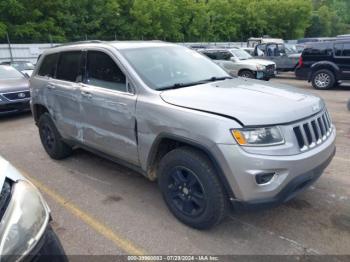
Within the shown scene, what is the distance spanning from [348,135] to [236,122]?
447 centimetres

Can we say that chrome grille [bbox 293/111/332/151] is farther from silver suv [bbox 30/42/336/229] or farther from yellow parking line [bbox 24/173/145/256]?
yellow parking line [bbox 24/173/145/256]

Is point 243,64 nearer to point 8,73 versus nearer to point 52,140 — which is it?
point 8,73

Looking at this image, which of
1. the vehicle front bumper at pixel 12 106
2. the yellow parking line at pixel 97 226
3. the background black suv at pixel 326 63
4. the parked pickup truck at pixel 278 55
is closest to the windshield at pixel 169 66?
the yellow parking line at pixel 97 226

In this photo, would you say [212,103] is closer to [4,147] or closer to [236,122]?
[236,122]

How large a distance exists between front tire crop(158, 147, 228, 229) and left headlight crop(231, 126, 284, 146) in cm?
39

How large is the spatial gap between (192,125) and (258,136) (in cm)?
58

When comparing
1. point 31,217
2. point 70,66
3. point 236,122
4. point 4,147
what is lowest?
point 4,147

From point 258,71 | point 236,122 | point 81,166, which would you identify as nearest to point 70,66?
point 81,166

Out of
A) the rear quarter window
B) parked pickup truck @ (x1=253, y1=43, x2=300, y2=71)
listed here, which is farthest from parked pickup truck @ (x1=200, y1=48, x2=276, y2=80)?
parked pickup truck @ (x1=253, y1=43, x2=300, y2=71)

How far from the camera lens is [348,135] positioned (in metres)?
6.29

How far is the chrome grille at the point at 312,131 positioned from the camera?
290cm

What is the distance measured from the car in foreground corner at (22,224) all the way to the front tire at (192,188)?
4.36 feet

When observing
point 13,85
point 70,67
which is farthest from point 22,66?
point 70,67

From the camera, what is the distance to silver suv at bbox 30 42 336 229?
2770 millimetres
